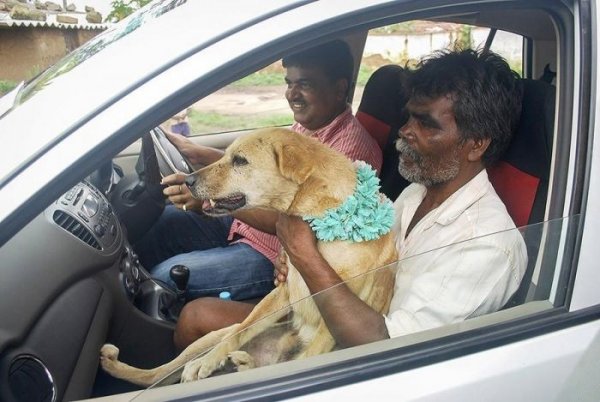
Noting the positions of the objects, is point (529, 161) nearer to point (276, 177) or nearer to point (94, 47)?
point (276, 177)

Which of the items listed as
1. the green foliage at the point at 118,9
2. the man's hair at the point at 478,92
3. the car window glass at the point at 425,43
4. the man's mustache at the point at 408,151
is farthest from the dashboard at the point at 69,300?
the green foliage at the point at 118,9

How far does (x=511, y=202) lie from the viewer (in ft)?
6.19

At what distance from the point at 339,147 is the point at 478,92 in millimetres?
723

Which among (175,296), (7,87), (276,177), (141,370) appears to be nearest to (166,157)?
(175,296)

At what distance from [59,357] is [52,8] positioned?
4786 mm

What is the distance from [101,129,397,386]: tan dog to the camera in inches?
56.6

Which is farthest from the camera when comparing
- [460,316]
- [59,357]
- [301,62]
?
[301,62]

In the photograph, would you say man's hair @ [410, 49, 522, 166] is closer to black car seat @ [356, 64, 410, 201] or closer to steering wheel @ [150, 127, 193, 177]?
black car seat @ [356, 64, 410, 201]

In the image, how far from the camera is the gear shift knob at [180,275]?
235 cm

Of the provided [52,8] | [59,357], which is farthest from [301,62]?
[52,8]

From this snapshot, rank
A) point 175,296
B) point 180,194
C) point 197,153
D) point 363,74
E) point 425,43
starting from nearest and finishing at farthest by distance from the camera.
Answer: point 180,194
point 175,296
point 425,43
point 197,153
point 363,74

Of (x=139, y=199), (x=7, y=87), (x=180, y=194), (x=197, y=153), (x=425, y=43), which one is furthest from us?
(x=7, y=87)

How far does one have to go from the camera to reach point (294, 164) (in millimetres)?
1822

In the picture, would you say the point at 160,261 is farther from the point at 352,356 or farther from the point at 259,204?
the point at 352,356
